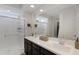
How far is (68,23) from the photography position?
1.79 meters

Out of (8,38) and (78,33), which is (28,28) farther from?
(78,33)

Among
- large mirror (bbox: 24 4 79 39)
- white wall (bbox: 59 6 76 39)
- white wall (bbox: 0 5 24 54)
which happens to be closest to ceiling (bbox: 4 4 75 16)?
large mirror (bbox: 24 4 79 39)

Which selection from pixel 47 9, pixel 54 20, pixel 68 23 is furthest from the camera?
pixel 47 9

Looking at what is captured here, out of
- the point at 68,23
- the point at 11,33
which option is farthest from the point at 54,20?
the point at 11,33

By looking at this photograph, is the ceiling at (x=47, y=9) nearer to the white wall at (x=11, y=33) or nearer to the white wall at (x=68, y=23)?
the white wall at (x=68, y=23)

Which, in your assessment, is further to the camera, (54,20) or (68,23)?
(54,20)

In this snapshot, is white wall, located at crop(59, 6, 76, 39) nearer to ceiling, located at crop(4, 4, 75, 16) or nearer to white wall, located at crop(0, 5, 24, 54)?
ceiling, located at crop(4, 4, 75, 16)

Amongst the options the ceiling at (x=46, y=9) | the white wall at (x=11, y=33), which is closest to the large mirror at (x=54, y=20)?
the ceiling at (x=46, y=9)

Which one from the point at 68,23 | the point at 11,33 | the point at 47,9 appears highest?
the point at 47,9

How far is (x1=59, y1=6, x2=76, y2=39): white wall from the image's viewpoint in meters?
1.71

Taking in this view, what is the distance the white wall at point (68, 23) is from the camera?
171cm

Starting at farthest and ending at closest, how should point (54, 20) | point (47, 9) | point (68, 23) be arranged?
1. point (47, 9)
2. point (54, 20)
3. point (68, 23)

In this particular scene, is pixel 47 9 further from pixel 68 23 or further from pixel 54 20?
pixel 68 23

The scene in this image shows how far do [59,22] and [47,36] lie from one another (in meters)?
0.45
